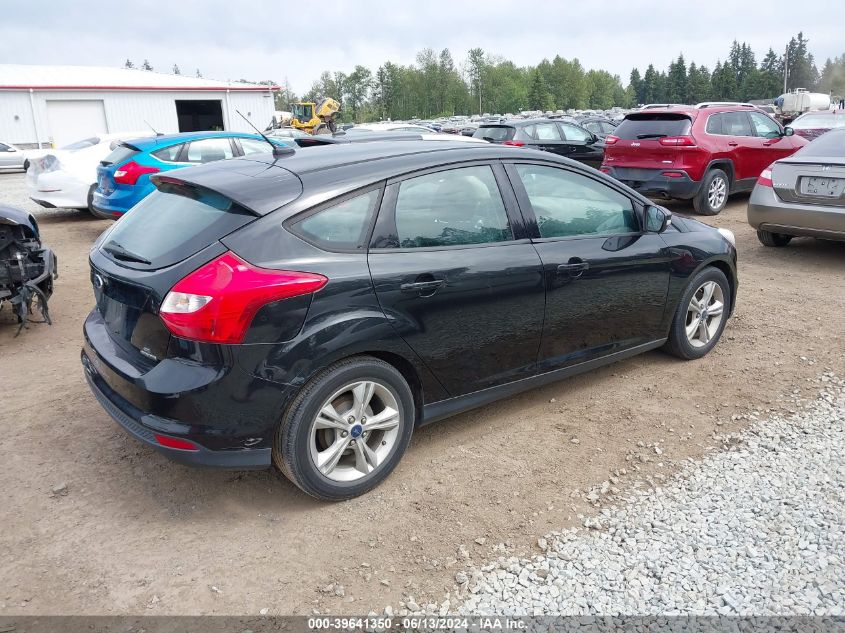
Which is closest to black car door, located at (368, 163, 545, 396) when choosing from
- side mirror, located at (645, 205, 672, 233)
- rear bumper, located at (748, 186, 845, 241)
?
side mirror, located at (645, 205, 672, 233)

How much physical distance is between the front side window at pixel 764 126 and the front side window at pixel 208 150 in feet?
28.7

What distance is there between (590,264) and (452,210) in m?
0.98

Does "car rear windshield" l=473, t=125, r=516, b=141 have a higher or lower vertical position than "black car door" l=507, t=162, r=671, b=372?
higher

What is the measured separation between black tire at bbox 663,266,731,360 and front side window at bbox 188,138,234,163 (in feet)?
24.3

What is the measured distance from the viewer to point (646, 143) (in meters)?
10.5

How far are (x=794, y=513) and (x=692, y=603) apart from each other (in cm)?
91

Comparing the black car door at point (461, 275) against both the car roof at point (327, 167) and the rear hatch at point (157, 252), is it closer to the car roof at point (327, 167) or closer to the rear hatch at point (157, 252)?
the car roof at point (327, 167)

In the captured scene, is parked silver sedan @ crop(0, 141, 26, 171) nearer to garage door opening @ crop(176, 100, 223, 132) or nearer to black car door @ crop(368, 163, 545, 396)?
garage door opening @ crop(176, 100, 223, 132)

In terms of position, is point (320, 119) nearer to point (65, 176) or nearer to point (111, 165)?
point (65, 176)

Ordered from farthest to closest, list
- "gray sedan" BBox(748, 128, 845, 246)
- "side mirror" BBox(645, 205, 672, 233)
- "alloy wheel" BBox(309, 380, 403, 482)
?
"gray sedan" BBox(748, 128, 845, 246), "side mirror" BBox(645, 205, 672, 233), "alloy wheel" BBox(309, 380, 403, 482)

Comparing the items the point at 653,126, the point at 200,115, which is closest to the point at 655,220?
the point at 653,126

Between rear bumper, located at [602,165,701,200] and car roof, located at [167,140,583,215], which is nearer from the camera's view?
car roof, located at [167,140,583,215]

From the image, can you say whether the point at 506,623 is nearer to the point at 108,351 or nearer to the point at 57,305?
the point at 108,351

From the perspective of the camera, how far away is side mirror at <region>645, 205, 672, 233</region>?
4.40 meters
